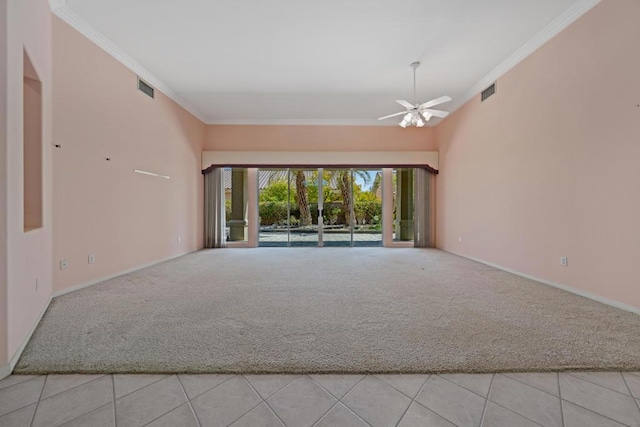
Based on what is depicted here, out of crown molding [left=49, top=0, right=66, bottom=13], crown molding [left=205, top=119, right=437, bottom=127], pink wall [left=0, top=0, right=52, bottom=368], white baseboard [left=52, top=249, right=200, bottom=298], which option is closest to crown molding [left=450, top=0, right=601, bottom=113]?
crown molding [left=205, top=119, right=437, bottom=127]

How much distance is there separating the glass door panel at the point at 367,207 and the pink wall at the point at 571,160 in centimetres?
252

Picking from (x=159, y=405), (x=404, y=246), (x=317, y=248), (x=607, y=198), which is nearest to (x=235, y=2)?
(x=159, y=405)

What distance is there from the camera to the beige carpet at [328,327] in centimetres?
169

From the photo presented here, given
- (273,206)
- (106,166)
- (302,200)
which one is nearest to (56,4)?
(106,166)

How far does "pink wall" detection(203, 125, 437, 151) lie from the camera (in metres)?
6.46

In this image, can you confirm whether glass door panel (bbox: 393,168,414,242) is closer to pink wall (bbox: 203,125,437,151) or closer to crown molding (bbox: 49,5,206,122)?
pink wall (bbox: 203,125,437,151)

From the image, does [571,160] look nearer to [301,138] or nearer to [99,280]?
[301,138]

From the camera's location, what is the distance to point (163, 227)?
4879 mm

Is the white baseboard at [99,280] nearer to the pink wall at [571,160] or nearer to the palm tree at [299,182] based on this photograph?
the palm tree at [299,182]

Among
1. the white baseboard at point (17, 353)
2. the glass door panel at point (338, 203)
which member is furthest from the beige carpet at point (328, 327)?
the glass door panel at point (338, 203)

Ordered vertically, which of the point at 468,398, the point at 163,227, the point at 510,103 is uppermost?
the point at 510,103

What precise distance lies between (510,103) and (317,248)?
4.57m

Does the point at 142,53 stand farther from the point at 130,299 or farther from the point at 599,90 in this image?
the point at 599,90

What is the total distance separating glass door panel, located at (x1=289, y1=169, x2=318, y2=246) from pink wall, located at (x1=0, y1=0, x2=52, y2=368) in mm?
4819
